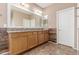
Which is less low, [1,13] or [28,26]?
[1,13]

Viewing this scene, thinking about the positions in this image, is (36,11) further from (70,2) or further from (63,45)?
(63,45)

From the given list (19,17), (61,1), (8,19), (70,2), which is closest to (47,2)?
(61,1)

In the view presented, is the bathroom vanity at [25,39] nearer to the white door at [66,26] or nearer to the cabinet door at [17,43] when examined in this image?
the cabinet door at [17,43]

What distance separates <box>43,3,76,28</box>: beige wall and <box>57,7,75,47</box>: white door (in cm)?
9

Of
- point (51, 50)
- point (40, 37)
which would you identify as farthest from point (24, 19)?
point (51, 50)

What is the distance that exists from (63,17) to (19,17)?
3.11ft

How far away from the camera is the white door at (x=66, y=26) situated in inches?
98.7


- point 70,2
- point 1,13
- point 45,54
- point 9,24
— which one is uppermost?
point 70,2

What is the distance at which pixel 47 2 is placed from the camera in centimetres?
237

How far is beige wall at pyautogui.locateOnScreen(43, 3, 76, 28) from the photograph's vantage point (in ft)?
8.07

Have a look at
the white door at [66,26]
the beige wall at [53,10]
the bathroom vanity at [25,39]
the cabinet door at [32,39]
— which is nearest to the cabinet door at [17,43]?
the bathroom vanity at [25,39]

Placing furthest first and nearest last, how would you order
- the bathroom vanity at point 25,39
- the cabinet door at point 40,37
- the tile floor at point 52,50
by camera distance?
the cabinet door at point 40,37, the bathroom vanity at point 25,39, the tile floor at point 52,50

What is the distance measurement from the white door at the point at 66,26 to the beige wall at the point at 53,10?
85 mm

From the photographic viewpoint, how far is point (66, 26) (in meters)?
2.58
